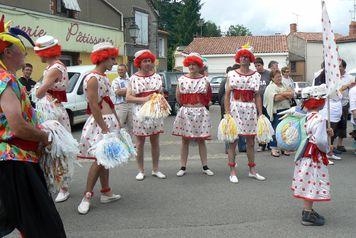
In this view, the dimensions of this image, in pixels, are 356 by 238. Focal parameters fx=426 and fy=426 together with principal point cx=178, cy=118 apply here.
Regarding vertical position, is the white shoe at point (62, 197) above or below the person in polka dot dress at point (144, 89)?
below

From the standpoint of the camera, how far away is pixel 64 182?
12.2ft

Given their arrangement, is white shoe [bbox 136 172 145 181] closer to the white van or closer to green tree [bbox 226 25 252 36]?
the white van

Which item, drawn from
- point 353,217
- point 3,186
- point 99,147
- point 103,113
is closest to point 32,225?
point 3,186

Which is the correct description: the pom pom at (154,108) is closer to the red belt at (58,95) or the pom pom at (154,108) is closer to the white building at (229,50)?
the red belt at (58,95)

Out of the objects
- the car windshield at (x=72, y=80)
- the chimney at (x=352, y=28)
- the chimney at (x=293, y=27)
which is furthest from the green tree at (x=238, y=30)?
the car windshield at (x=72, y=80)

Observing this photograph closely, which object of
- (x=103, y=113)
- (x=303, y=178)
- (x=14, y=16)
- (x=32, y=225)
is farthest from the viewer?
(x=14, y=16)

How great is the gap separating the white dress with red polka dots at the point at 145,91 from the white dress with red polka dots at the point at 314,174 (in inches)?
103

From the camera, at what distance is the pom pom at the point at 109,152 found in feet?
16.1

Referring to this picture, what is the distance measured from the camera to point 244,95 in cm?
676

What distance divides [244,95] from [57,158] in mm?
3853

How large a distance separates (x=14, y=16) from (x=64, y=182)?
14.9 metres

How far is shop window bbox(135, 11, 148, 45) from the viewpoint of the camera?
98.3 ft

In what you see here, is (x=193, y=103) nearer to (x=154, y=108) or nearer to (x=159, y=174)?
(x=154, y=108)

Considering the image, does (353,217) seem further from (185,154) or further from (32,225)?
(32,225)
